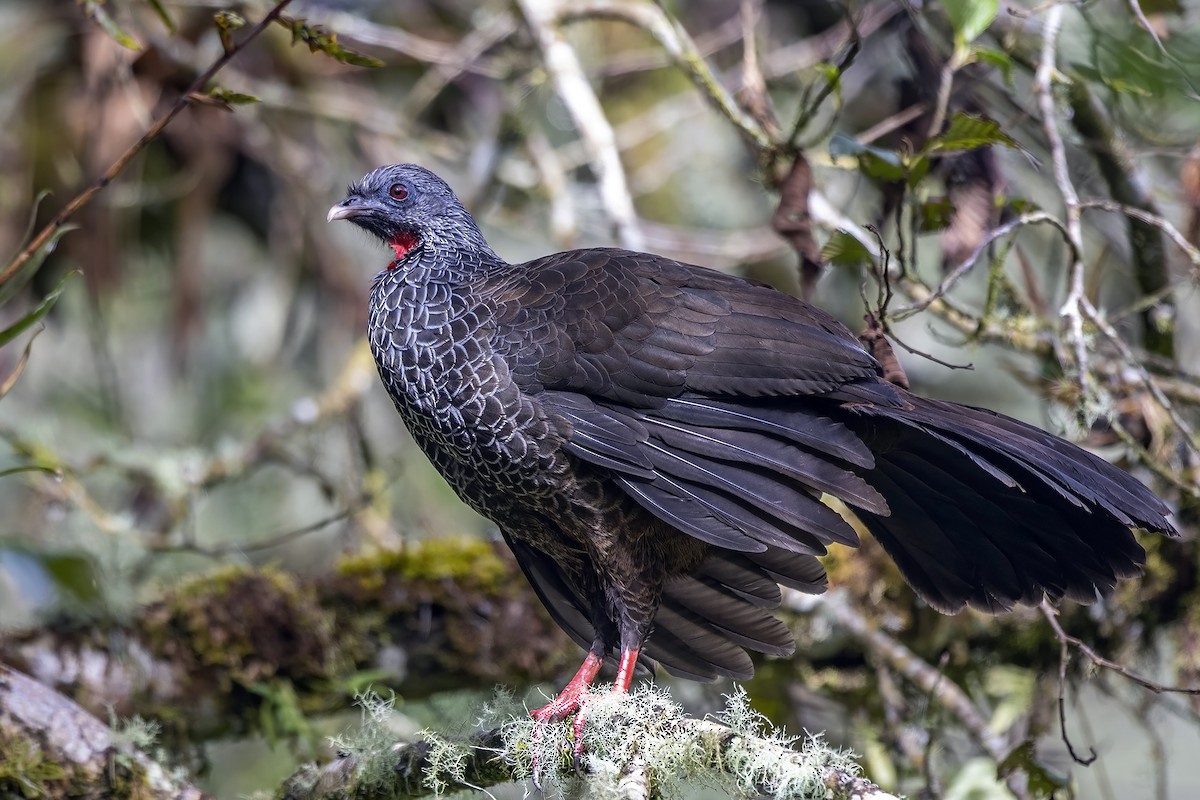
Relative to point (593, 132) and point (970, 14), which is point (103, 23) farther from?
point (970, 14)

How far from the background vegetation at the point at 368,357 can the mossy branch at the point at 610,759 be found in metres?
0.19

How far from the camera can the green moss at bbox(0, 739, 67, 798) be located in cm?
301

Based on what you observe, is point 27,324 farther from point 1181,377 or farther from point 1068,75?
point 1181,377

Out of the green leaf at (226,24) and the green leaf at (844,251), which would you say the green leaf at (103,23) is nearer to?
the green leaf at (226,24)

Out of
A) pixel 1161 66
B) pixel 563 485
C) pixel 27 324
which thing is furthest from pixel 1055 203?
pixel 27 324

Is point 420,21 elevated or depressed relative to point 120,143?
elevated

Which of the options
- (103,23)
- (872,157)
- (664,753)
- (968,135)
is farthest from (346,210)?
(664,753)

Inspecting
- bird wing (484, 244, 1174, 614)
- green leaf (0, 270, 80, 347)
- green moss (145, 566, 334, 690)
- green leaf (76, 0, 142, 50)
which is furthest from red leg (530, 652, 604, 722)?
green leaf (76, 0, 142, 50)

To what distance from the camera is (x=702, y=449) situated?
2.92 metres

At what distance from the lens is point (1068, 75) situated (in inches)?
159

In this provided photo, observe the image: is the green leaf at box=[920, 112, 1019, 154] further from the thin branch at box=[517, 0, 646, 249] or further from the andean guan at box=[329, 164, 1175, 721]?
the thin branch at box=[517, 0, 646, 249]

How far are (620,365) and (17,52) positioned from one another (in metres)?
4.46

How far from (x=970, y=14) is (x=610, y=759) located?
2.23 meters

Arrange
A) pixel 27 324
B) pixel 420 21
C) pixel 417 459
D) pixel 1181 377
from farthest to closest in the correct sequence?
pixel 420 21 < pixel 417 459 < pixel 1181 377 < pixel 27 324
